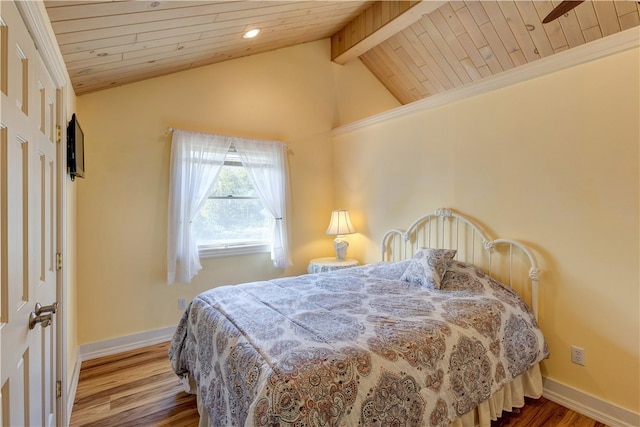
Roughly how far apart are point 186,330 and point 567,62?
3212mm

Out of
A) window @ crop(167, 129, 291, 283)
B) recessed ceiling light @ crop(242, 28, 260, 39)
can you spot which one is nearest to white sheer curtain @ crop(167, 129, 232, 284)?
window @ crop(167, 129, 291, 283)

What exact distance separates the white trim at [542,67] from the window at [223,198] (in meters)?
1.61

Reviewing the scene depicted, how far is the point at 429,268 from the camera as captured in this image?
253 cm

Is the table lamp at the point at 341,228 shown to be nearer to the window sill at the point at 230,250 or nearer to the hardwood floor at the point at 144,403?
the window sill at the point at 230,250

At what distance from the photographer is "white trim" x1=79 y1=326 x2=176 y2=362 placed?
2.86 meters

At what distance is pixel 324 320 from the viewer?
5.93ft

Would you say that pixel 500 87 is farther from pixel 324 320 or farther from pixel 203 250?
pixel 203 250

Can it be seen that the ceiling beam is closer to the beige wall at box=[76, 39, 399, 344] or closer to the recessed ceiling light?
the beige wall at box=[76, 39, 399, 344]

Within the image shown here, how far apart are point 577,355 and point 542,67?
2015 millimetres

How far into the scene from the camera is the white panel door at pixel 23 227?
0.95 meters

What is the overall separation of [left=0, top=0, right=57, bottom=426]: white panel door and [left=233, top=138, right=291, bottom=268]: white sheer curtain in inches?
85.5

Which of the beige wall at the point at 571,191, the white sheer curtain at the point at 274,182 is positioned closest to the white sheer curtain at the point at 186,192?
the white sheer curtain at the point at 274,182

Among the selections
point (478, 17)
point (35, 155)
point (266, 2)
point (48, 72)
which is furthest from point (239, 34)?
point (478, 17)

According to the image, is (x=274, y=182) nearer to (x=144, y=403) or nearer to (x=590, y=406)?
(x=144, y=403)
